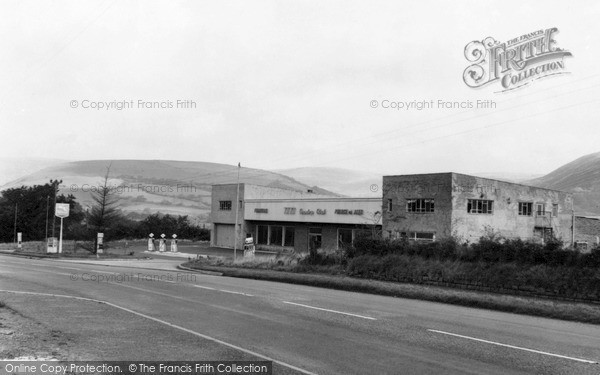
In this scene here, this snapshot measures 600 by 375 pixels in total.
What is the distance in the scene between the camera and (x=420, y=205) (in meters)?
40.5

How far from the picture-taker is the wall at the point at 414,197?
38.9 m

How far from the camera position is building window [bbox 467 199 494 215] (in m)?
40.1

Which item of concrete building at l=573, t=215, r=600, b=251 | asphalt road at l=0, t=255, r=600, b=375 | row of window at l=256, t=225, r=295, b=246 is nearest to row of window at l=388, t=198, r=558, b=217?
concrete building at l=573, t=215, r=600, b=251

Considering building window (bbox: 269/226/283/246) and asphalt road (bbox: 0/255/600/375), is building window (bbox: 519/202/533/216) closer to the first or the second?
building window (bbox: 269/226/283/246)

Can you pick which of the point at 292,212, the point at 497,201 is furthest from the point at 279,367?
the point at 292,212

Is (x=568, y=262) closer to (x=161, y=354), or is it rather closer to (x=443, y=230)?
(x=161, y=354)

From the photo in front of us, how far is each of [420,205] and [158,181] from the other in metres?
143

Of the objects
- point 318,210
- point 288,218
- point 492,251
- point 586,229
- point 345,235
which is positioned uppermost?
point 318,210

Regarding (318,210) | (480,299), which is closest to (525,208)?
(318,210)

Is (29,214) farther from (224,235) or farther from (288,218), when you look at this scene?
(288,218)

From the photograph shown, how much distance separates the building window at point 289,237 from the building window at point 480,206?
23.5 meters

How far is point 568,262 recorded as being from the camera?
1850cm

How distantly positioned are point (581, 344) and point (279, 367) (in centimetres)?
630

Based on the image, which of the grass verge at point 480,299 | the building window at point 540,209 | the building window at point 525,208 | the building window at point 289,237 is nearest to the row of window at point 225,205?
the building window at point 289,237
